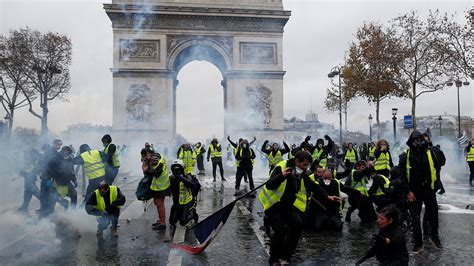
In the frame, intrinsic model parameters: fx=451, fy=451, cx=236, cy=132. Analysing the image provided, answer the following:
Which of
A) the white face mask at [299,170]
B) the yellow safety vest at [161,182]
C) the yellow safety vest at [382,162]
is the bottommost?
the yellow safety vest at [161,182]

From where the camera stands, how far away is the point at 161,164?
7.39m

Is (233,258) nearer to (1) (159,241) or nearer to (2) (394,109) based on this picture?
(1) (159,241)

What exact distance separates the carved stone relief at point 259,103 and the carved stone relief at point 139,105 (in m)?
7.17

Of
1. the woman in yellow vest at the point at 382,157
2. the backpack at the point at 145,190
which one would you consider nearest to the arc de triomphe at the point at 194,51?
the woman in yellow vest at the point at 382,157

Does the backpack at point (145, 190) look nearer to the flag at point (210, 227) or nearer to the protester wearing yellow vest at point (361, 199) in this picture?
the flag at point (210, 227)

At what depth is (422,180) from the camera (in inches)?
240

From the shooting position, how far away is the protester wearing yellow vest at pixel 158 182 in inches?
290

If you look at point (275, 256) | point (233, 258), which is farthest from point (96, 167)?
point (275, 256)

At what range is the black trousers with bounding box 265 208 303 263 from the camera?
4844 millimetres

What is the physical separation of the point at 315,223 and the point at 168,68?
86.8 feet

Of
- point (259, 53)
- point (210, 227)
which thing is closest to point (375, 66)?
point (259, 53)

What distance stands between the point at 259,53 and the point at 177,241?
27.7 m

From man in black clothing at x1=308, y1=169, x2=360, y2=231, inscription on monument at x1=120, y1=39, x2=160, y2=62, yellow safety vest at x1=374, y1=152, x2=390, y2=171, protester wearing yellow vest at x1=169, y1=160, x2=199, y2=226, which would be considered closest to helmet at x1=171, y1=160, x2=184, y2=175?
protester wearing yellow vest at x1=169, y1=160, x2=199, y2=226

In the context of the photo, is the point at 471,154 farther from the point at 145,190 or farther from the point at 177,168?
the point at 145,190
